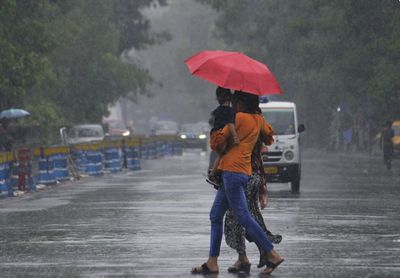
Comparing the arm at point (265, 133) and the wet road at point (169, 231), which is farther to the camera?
the wet road at point (169, 231)

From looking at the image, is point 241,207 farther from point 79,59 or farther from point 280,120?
point 79,59

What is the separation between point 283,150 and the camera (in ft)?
102

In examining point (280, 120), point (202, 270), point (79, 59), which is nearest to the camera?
point (202, 270)

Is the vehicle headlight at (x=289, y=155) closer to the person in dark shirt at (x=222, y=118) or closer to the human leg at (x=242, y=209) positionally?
the person in dark shirt at (x=222, y=118)

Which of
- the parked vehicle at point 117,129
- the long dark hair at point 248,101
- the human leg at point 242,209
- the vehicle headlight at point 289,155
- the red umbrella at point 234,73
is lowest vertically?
the human leg at point 242,209

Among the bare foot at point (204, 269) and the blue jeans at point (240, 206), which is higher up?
the blue jeans at point (240, 206)

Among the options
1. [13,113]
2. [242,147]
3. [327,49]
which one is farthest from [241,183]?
[327,49]

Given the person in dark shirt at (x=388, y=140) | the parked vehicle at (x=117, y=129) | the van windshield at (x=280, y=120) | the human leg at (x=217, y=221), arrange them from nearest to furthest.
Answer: the human leg at (x=217, y=221) → the van windshield at (x=280, y=120) → the person in dark shirt at (x=388, y=140) → the parked vehicle at (x=117, y=129)

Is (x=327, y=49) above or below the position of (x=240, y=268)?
above

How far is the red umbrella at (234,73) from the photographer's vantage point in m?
12.9

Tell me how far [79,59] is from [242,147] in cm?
5418

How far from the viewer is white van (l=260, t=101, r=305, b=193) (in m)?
30.9

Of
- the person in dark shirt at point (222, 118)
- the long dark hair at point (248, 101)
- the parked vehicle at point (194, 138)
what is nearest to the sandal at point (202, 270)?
the person in dark shirt at point (222, 118)

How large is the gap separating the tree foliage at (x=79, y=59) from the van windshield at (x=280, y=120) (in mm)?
14227
